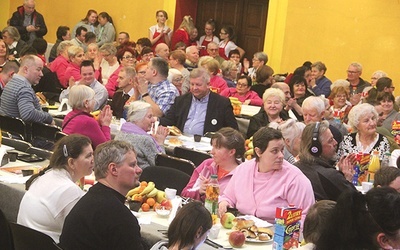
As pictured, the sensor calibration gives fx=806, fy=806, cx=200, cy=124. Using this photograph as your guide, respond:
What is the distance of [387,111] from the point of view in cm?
947

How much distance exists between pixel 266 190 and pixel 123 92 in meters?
4.55

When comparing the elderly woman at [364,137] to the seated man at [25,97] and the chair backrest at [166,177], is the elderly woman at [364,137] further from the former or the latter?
the seated man at [25,97]

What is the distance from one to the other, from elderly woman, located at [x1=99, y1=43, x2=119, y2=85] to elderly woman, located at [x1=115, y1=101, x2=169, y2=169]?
518 centimetres

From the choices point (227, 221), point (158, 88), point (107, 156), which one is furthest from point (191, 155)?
point (107, 156)

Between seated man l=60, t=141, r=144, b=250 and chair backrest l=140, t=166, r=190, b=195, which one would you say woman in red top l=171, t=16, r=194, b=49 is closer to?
chair backrest l=140, t=166, r=190, b=195

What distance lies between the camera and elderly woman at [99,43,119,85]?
40.8 ft

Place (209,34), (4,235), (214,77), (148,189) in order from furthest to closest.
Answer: (209,34) → (214,77) → (148,189) → (4,235)

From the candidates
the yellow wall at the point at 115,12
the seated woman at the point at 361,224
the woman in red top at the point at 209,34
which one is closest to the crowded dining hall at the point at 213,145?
the seated woman at the point at 361,224

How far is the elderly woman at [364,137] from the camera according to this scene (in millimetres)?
7551

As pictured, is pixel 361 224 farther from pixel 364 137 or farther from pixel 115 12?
pixel 115 12

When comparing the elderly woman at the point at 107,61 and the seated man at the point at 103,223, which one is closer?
the seated man at the point at 103,223

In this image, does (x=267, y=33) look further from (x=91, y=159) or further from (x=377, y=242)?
(x=377, y=242)

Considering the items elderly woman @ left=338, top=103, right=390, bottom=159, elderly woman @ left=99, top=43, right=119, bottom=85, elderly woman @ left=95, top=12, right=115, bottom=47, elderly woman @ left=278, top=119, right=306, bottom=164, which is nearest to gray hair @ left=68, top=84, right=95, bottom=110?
elderly woman @ left=278, top=119, right=306, bottom=164

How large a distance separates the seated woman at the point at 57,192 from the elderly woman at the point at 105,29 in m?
12.1
